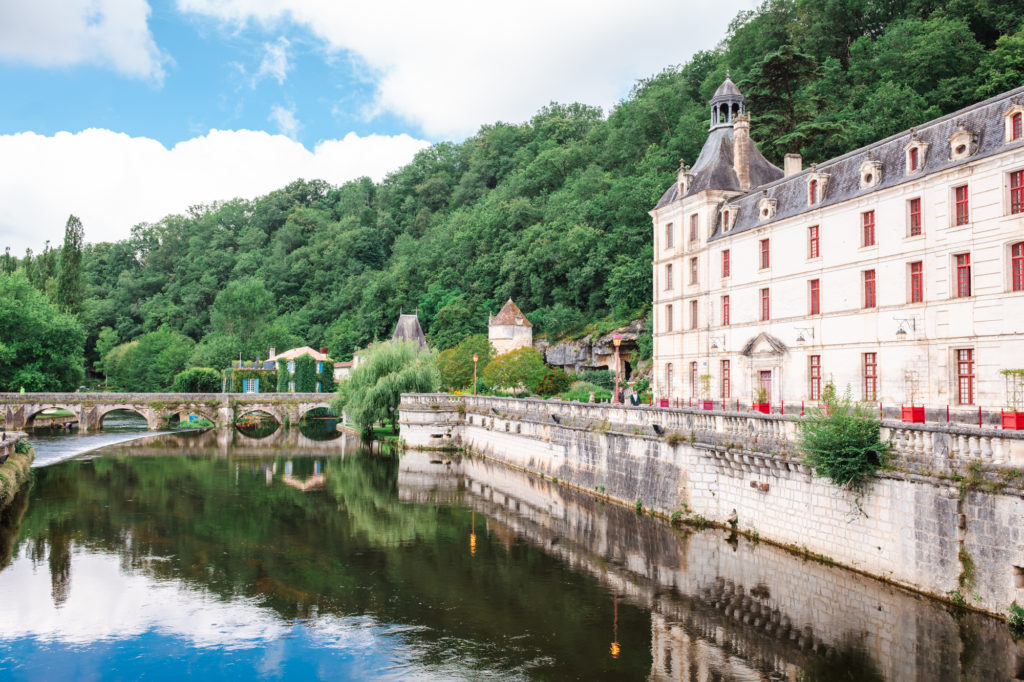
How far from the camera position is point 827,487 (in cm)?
1527

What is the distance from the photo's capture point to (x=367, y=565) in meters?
17.7

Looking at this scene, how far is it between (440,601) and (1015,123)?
1927 cm

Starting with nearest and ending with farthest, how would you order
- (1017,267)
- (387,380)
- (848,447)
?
(848,447) < (1017,267) < (387,380)

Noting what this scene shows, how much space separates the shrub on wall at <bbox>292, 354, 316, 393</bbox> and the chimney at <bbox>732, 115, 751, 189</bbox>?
4962cm

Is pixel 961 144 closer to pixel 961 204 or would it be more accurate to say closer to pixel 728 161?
pixel 961 204

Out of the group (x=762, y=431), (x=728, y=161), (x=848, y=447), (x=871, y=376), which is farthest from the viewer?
(x=728, y=161)

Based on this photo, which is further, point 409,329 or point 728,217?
point 409,329

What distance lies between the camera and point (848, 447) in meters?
14.2

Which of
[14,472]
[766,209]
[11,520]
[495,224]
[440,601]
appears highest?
[495,224]

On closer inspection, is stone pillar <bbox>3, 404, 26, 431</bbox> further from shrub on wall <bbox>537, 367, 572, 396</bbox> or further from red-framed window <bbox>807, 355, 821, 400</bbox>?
red-framed window <bbox>807, 355, 821, 400</bbox>

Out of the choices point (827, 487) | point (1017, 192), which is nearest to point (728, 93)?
point (1017, 192)

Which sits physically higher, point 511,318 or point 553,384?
point 511,318

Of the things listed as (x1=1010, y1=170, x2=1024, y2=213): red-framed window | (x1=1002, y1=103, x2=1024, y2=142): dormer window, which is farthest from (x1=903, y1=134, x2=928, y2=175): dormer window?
(x1=1010, y1=170, x2=1024, y2=213): red-framed window

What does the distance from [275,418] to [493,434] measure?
35709 millimetres
